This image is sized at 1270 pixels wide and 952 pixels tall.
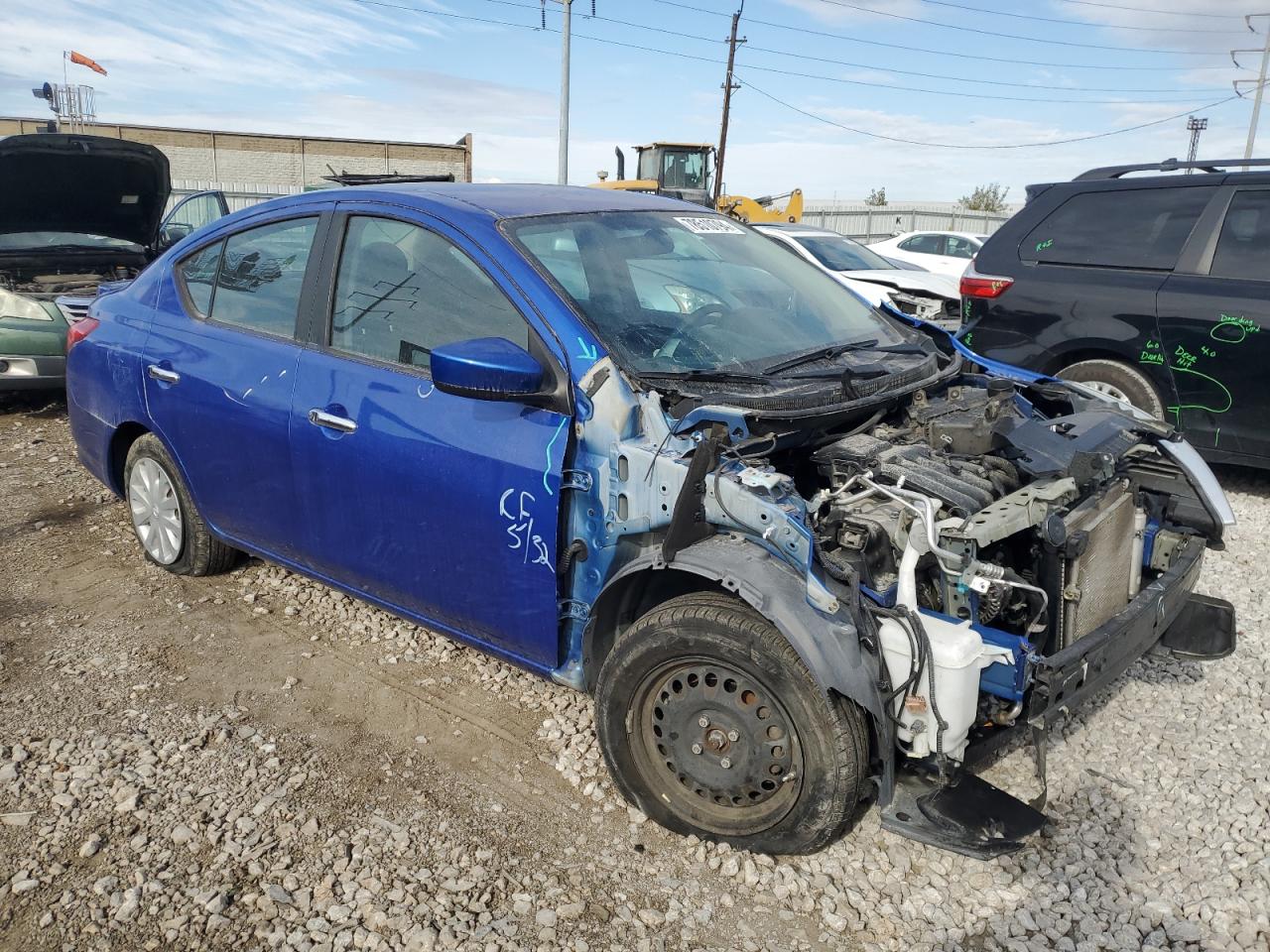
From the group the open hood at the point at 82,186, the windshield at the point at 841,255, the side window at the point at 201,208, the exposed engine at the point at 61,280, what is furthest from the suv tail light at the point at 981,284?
the exposed engine at the point at 61,280

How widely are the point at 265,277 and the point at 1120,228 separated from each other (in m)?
5.18

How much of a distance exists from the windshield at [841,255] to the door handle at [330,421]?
816 cm

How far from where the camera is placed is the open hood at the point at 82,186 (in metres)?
7.21

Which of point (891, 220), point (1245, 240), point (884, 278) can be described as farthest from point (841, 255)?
point (891, 220)

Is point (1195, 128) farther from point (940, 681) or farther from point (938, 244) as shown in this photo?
point (940, 681)

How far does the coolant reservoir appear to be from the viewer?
2.38 metres

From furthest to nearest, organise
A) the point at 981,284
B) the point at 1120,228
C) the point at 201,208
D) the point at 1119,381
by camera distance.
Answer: the point at 201,208, the point at 981,284, the point at 1120,228, the point at 1119,381

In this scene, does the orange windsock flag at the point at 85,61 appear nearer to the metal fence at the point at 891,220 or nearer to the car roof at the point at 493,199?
the car roof at the point at 493,199

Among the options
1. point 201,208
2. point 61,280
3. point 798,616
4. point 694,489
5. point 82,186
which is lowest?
point 61,280

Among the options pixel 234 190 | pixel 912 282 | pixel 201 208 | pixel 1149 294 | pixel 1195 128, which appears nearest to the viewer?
pixel 1149 294

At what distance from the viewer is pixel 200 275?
4.23 m

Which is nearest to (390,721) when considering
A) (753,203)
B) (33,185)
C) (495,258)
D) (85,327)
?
(495,258)

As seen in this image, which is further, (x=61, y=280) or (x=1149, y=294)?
(x=61, y=280)

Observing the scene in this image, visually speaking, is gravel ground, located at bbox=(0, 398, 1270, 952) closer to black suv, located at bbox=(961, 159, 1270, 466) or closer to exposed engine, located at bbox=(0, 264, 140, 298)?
black suv, located at bbox=(961, 159, 1270, 466)
